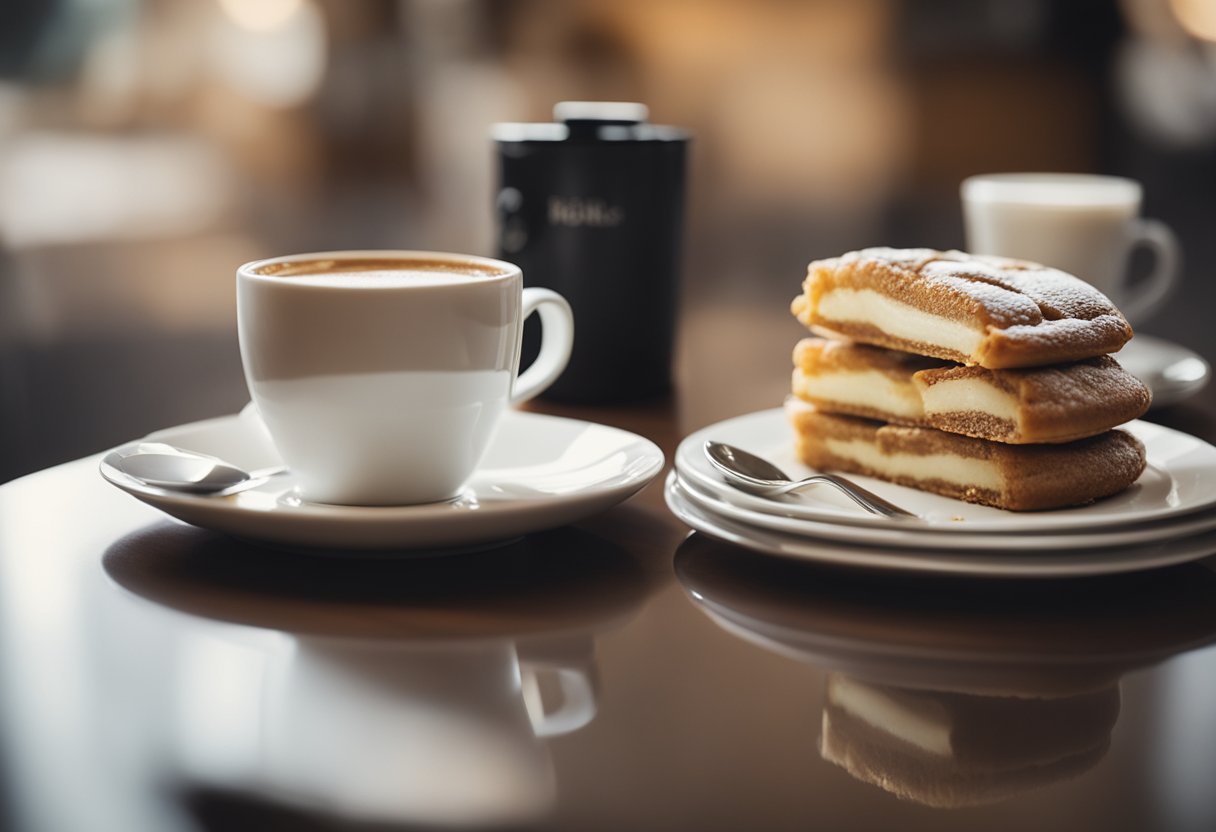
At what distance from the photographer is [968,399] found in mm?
797

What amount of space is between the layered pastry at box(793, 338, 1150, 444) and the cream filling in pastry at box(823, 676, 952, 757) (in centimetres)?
23

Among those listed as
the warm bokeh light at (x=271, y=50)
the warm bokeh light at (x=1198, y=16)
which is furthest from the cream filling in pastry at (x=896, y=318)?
the warm bokeh light at (x=271, y=50)

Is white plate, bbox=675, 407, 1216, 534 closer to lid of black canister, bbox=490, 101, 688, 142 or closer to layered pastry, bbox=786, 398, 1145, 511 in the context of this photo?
layered pastry, bbox=786, 398, 1145, 511

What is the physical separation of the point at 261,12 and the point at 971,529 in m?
3.08

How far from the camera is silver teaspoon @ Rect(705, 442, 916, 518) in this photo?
75cm

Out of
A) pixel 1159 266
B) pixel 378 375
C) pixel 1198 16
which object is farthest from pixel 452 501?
pixel 1198 16

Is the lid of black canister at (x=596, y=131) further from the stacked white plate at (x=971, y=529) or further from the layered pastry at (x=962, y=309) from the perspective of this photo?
the stacked white plate at (x=971, y=529)

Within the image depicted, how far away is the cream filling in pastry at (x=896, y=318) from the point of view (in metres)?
0.81

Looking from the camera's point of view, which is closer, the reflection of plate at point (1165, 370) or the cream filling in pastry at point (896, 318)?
the cream filling in pastry at point (896, 318)

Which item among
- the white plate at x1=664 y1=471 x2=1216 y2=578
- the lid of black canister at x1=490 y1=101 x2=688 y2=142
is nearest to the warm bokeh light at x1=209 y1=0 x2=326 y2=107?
the lid of black canister at x1=490 y1=101 x2=688 y2=142

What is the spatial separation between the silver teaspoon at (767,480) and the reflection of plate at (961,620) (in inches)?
1.7

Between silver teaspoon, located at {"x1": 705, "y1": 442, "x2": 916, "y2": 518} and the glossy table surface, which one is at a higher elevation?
silver teaspoon, located at {"x1": 705, "y1": 442, "x2": 916, "y2": 518}

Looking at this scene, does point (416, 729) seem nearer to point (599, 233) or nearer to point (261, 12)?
point (599, 233)

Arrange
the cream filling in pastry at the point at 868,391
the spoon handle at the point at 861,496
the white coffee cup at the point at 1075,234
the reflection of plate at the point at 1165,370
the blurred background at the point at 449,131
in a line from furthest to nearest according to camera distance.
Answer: the blurred background at the point at 449,131
the white coffee cup at the point at 1075,234
the reflection of plate at the point at 1165,370
the cream filling in pastry at the point at 868,391
the spoon handle at the point at 861,496
